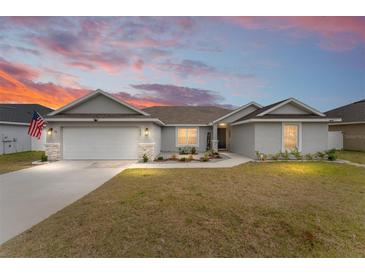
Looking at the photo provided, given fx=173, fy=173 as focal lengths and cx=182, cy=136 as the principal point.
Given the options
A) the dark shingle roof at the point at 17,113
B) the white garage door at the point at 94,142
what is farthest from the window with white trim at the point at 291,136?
the dark shingle roof at the point at 17,113

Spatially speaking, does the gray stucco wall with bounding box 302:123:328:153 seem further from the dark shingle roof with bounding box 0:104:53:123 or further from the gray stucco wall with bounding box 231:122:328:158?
the dark shingle roof with bounding box 0:104:53:123

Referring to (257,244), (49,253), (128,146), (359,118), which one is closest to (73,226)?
(49,253)

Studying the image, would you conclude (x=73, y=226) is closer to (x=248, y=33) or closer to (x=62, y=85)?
(x=248, y=33)

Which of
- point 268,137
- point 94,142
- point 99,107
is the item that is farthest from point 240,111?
point 94,142

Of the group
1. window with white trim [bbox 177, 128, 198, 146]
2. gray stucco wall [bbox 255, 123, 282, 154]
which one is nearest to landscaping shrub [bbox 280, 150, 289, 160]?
gray stucco wall [bbox 255, 123, 282, 154]

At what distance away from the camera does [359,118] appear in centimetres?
1691

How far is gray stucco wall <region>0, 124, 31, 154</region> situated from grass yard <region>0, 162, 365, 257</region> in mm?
17099

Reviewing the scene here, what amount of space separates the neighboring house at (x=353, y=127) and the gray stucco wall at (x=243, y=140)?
1226 cm

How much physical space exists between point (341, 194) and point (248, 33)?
7850 millimetres

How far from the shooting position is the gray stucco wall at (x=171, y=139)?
16.3m

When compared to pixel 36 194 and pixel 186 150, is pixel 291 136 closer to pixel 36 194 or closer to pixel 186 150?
pixel 186 150

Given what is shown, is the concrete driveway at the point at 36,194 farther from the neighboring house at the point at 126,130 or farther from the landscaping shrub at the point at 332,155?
the landscaping shrub at the point at 332,155

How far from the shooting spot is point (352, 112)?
18.5 m

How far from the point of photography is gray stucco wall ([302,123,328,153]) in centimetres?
1148
